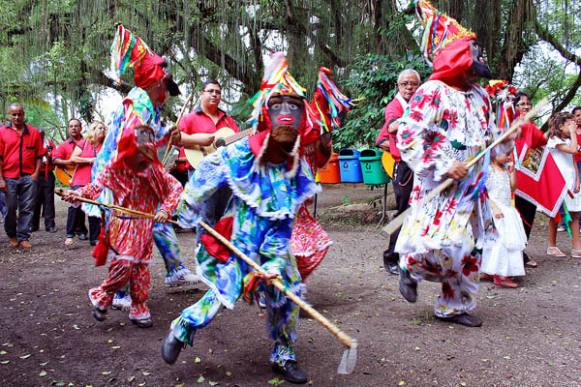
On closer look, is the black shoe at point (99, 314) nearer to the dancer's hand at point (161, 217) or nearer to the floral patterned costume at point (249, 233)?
the dancer's hand at point (161, 217)

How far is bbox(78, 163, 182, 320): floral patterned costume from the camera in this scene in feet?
13.7

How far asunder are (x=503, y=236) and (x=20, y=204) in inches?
259

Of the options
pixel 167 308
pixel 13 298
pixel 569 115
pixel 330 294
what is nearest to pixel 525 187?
pixel 569 115

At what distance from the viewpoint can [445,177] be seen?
386cm

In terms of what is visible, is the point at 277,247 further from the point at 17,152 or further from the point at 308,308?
the point at 17,152

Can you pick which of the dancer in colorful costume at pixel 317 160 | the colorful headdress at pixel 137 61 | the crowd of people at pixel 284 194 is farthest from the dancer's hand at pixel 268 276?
the colorful headdress at pixel 137 61

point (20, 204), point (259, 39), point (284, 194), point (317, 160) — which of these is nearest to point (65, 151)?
point (20, 204)

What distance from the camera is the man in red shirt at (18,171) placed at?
8.15 meters

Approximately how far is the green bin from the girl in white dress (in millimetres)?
3192

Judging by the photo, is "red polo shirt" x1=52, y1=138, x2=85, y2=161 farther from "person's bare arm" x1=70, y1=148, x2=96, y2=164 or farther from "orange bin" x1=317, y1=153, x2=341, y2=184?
"orange bin" x1=317, y1=153, x2=341, y2=184

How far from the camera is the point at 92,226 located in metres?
8.23

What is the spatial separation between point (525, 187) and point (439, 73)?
3234mm

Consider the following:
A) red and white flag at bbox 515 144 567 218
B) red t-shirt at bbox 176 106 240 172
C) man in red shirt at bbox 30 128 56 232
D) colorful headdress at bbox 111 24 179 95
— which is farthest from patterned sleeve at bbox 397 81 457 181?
man in red shirt at bbox 30 128 56 232

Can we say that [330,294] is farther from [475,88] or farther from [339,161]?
[339,161]
